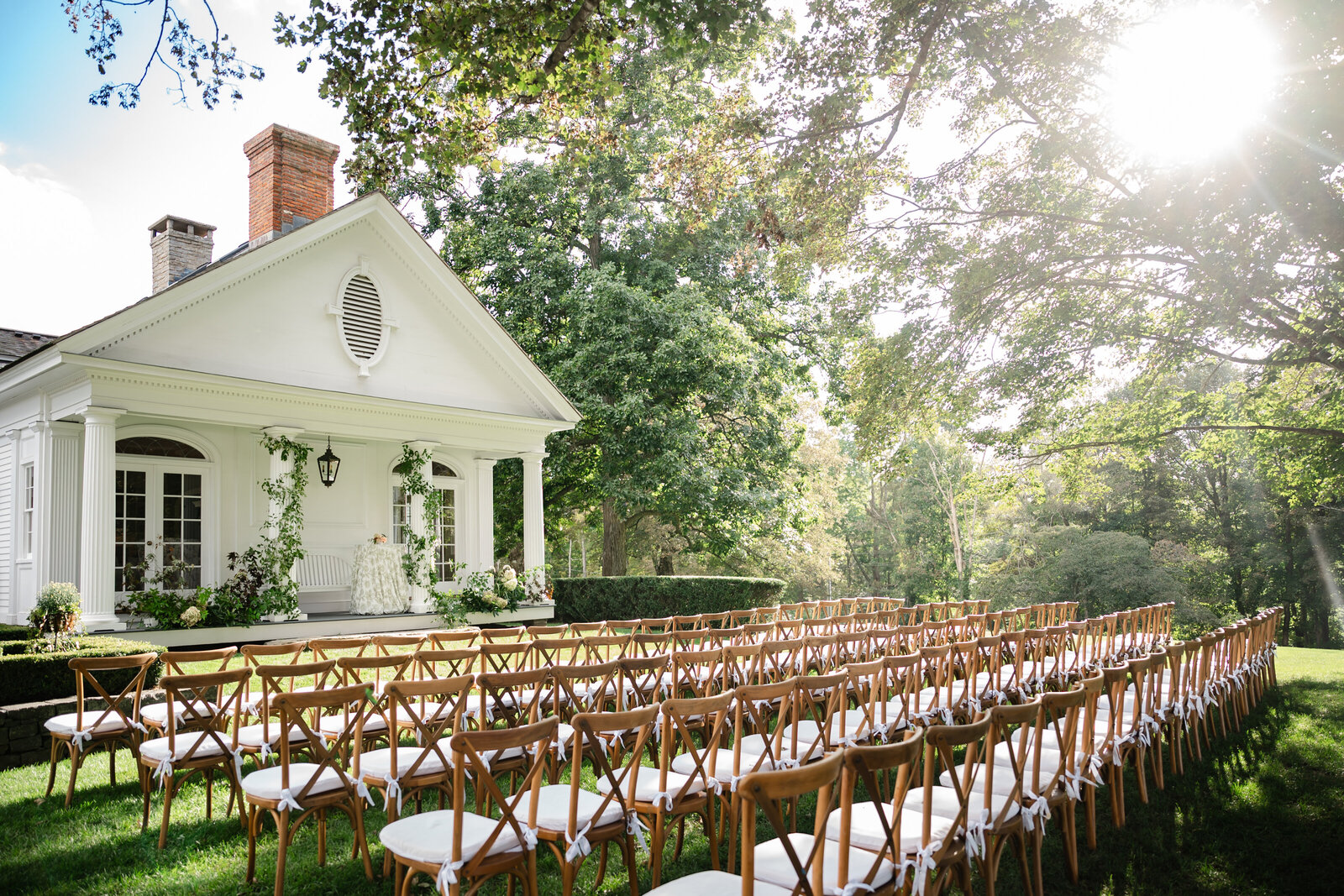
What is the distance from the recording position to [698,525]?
2088 cm

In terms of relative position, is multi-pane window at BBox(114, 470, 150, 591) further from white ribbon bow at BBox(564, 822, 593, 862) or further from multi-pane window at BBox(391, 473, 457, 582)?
white ribbon bow at BBox(564, 822, 593, 862)

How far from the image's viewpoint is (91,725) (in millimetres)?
5430

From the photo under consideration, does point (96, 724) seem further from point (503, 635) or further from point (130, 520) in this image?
point (130, 520)

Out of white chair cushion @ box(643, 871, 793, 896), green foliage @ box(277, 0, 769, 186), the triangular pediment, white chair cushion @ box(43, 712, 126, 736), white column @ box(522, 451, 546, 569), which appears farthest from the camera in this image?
white column @ box(522, 451, 546, 569)

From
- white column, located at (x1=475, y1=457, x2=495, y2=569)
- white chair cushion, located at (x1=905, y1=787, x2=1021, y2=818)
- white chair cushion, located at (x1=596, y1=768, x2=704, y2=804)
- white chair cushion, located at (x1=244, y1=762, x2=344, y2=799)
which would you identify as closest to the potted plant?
white column, located at (x1=475, y1=457, x2=495, y2=569)

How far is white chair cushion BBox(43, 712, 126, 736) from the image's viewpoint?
539 cm

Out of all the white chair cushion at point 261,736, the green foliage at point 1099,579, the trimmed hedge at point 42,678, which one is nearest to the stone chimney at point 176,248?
the trimmed hedge at point 42,678

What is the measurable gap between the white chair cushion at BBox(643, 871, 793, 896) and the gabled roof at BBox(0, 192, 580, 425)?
11.4m

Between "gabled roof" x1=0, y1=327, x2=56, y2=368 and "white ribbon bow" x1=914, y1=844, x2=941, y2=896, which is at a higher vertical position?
"gabled roof" x1=0, y1=327, x2=56, y2=368

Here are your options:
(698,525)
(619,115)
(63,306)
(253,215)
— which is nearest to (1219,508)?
(698,525)

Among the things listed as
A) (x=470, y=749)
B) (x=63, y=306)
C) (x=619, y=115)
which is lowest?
(x=470, y=749)

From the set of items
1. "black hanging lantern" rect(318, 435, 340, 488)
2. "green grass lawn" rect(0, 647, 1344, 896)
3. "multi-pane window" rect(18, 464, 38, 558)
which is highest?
"black hanging lantern" rect(318, 435, 340, 488)

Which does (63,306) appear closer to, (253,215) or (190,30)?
(253,215)

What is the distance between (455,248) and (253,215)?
19.8 ft
